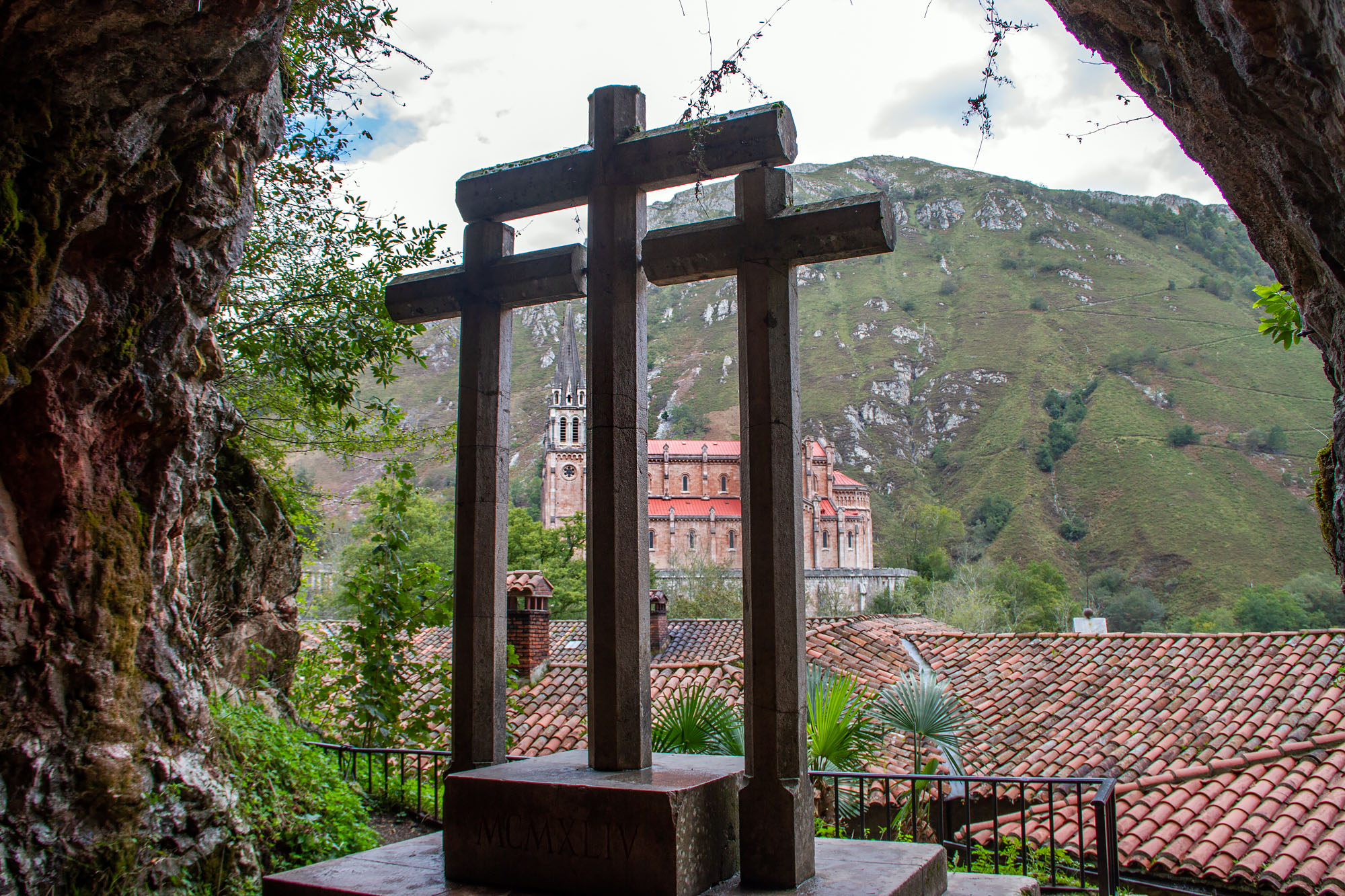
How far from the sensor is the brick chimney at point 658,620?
58.1ft

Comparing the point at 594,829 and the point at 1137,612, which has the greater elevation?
the point at 594,829

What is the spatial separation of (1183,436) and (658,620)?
212 ft

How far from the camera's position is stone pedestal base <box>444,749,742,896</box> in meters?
3.10

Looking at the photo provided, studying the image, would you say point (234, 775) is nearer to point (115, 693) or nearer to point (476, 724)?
point (115, 693)

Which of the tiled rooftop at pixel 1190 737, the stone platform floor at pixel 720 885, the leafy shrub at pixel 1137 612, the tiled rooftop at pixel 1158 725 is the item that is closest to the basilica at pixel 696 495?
the leafy shrub at pixel 1137 612

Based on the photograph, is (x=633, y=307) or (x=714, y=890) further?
(x=633, y=307)

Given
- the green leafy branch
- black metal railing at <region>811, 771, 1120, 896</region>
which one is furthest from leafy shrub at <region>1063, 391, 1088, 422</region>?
the green leafy branch

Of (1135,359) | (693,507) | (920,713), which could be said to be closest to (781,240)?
(920,713)

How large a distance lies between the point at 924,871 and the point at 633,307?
2804 mm

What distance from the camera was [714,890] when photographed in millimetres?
3260

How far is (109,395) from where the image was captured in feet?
13.5

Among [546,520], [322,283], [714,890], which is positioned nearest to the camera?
[714,890]

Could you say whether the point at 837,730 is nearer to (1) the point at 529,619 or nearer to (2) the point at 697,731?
(2) the point at 697,731

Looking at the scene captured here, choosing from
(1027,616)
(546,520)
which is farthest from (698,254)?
(546,520)
